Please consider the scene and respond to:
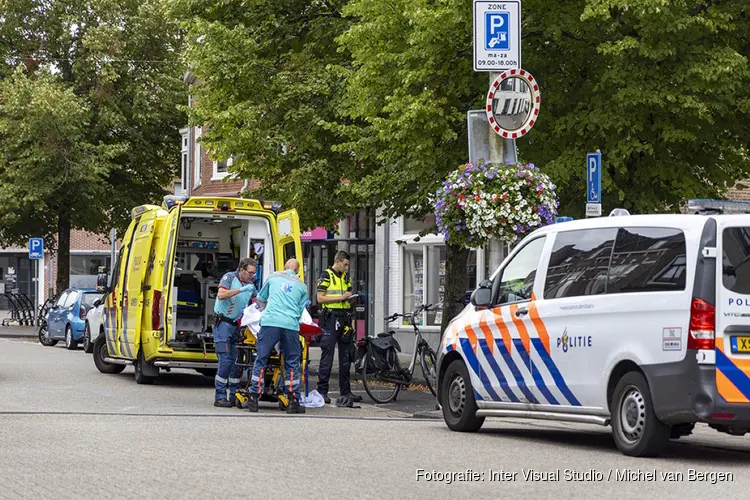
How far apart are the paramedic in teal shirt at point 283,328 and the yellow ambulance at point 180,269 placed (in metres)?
1.88

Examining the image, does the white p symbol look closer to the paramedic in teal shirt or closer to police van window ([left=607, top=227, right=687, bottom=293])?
the paramedic in teal shirt

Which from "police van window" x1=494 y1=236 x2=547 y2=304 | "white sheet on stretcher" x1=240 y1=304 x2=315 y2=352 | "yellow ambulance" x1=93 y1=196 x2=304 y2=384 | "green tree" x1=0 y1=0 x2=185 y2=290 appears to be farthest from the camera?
"green tree" x1=0 y1=0 x2=185 y2=290

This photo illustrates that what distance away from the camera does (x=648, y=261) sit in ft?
34.4

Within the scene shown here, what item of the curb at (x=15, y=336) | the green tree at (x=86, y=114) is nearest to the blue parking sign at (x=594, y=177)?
the green tree at (x=86, y=114)

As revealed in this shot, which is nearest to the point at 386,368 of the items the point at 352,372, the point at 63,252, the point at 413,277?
the point at 352,372

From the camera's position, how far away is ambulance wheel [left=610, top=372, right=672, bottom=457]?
33.6 ft

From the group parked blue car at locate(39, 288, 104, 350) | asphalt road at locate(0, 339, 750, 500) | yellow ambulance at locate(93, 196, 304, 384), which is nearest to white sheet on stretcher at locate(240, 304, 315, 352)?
asphalt road at locate(0, 339, 750, 500)

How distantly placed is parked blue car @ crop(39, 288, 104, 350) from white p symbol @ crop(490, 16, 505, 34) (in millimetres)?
17593

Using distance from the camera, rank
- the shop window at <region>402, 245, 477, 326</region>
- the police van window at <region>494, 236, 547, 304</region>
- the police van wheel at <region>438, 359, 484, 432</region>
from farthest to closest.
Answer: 1. the shop window at <region>402, 245, 477, 326</region>
2. the police van wheel at <region>438, 359, 484, 432</region>
3. the police van window at <region>494, 236, 547, 304</region>

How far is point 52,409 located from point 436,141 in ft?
23.0

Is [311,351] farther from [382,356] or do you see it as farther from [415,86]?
[382,356]

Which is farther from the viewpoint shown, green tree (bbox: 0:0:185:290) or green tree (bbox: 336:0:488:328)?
green tree (bbox: 0:0:185:290)

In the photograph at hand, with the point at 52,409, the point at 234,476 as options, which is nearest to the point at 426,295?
the point at 52,409

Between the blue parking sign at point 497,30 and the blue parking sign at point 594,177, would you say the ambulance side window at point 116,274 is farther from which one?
the blue parking sign at point 594,177
